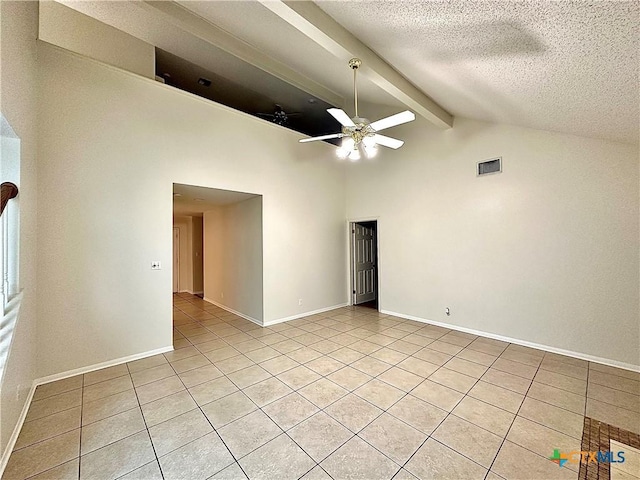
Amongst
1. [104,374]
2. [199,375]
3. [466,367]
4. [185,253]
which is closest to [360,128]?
[466,367]

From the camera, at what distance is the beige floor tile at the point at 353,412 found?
2.13 m

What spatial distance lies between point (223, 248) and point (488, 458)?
17.6ft

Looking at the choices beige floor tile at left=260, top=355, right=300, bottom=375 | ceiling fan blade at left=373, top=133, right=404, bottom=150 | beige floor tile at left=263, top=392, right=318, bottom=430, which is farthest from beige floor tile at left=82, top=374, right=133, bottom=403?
ceiling fan blade at left=373, top=133, right=404, bottom=150

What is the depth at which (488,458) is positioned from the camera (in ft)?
5.83

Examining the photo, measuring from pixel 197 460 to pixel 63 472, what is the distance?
2.75 ft

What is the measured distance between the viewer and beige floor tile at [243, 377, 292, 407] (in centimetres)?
245

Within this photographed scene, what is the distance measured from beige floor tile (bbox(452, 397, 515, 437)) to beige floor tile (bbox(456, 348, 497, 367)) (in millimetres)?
946

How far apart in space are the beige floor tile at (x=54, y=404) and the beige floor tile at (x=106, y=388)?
0.06 m

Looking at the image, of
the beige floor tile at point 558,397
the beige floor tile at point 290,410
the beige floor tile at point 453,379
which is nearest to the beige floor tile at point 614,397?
the beige floor tile at point 558,397

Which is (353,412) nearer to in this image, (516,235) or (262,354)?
(262,354)

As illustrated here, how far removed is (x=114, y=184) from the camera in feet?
10.5

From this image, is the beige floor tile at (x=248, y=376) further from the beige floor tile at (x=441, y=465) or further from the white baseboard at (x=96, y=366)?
the beige floor tile at (x=441, y=465)

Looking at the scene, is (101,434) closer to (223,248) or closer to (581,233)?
(223,248)

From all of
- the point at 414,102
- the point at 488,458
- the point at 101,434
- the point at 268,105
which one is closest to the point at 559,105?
the point at 414,102
